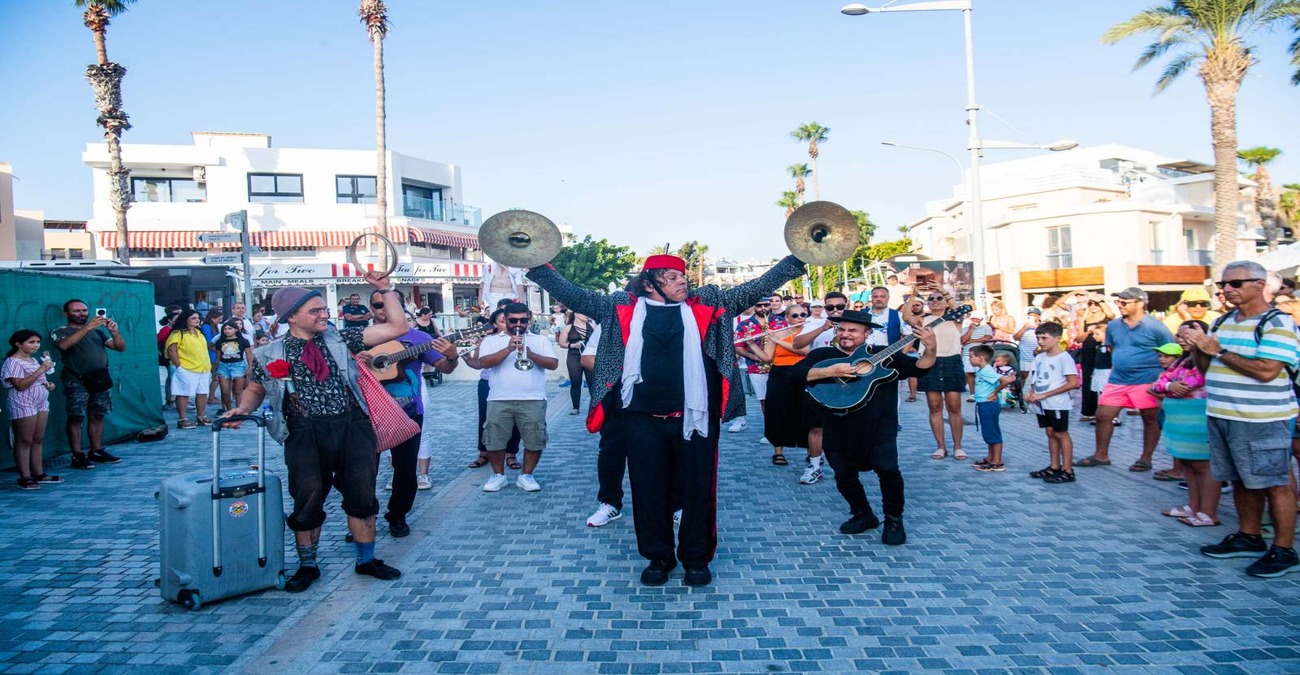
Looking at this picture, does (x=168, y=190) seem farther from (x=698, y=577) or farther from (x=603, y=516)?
(x=698, y=577)

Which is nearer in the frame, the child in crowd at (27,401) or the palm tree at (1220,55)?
the child in crowd at (27,401)

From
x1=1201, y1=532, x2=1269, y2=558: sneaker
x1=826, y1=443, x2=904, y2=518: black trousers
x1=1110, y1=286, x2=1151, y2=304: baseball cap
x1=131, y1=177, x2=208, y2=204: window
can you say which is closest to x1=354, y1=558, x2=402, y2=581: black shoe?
x1=826, y1=443, x2=904, y2=518: black trousers

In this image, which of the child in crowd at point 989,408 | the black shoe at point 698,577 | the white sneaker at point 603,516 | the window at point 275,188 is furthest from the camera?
the window at point 275,188

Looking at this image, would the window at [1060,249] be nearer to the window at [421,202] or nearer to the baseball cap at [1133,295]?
the window at [421,202]

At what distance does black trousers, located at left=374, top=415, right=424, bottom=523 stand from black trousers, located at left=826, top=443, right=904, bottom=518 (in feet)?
10.0

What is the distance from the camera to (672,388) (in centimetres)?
469

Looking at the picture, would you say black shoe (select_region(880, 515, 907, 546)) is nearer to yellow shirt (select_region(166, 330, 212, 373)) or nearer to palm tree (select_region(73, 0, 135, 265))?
yellow shirt (select_region(166, 330, 212, 373))

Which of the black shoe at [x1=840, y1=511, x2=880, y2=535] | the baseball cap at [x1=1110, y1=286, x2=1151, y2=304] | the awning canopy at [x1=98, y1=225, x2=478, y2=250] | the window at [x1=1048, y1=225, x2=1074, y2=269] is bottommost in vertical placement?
the black shoe at [x1=840, y1=511, x2=880, y2=535]

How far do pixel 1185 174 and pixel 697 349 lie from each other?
5079cm

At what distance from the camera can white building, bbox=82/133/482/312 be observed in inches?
1313

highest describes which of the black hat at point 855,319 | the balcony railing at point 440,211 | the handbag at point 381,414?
the balcony railing at point 440,211

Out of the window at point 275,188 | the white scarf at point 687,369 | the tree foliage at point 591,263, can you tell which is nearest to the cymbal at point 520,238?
the white scarf at point 687,369

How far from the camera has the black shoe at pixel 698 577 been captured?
4.61 meters

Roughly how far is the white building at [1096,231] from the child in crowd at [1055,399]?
25859 millimetres
